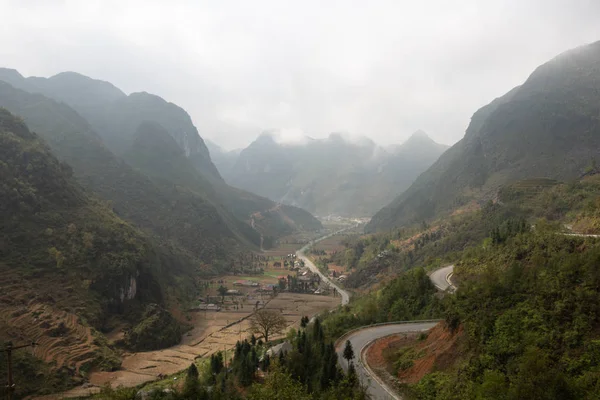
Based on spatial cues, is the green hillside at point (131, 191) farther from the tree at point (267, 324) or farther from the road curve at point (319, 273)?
the tree at point (267, 324)

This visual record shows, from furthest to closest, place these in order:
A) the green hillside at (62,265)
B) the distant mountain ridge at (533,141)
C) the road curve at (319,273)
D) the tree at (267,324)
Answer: the distant mountain ridge at (533,141)
the road curve at (319,273)
the tree at (267,324)
the green hillside at (62,265)

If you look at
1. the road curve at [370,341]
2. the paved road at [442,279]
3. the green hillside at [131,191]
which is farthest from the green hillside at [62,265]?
the paved road at [442,279]

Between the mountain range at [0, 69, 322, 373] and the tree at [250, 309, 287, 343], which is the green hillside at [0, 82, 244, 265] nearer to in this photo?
the mountain range at [0, 69, 322, 373]

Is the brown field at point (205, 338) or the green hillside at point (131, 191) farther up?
the green hillside at point (131, 191)

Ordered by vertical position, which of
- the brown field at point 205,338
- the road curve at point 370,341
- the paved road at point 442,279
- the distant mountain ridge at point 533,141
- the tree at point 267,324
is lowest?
the brown field at point 205,338

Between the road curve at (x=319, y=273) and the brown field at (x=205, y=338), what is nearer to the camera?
the brown field at (x=205, y=338)

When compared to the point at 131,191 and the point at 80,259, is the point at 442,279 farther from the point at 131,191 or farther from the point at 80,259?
the point at 131,191

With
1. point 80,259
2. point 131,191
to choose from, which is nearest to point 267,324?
point 80,259
